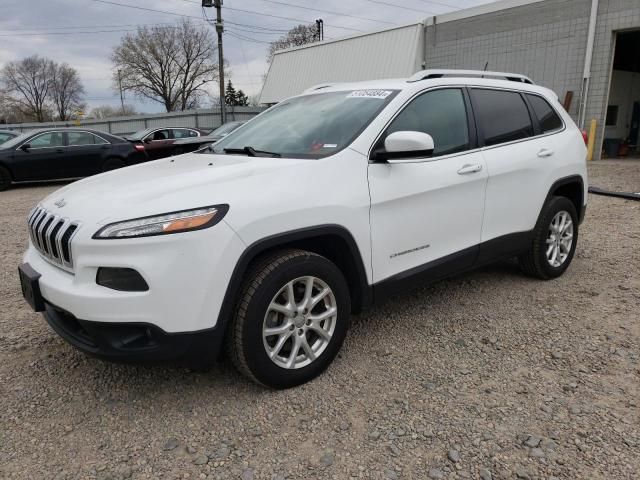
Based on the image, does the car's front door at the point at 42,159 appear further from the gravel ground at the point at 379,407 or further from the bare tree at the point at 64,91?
the bare tree at the point at 64,91

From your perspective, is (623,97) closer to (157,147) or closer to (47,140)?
(157,147)

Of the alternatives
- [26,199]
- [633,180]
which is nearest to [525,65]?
[633,180]

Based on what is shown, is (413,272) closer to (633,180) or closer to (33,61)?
(633,180)

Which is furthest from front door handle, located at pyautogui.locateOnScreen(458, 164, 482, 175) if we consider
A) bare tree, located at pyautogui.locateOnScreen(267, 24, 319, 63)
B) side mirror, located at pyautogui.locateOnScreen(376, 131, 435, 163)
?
bare tree, located at pyautogui.locateOnScreen(267, 24, 319, 63)

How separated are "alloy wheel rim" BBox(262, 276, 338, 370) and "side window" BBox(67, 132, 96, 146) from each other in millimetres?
10709

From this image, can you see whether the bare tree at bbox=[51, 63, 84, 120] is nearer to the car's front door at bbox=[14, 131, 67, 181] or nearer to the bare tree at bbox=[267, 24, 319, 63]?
the bare tree at bbox=[267, 24, 319, 63]

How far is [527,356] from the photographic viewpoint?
3.21 meters

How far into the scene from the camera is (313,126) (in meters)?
3.39

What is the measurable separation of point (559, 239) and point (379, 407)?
2.73 meters

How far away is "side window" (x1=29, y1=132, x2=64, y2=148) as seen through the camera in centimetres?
1133

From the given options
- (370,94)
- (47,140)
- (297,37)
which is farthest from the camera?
(297,37)

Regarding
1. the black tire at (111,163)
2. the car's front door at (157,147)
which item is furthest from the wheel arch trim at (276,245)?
the car's front door at (157,147)

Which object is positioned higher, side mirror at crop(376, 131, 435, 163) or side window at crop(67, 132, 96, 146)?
side mirror at crop(376, 131, 435, 163)

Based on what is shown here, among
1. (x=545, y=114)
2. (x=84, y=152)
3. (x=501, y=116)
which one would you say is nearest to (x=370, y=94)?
(x=501, y=116)
